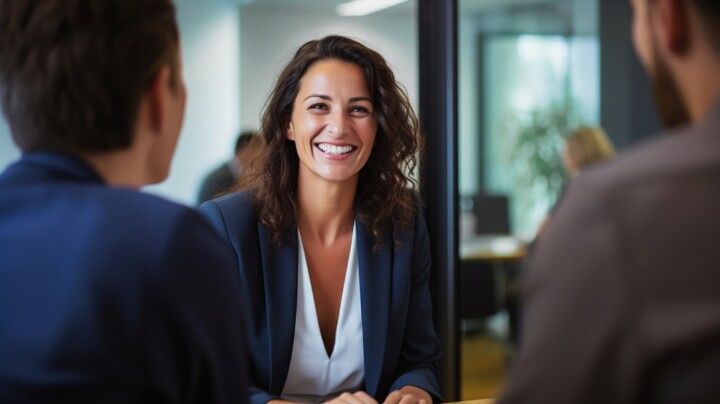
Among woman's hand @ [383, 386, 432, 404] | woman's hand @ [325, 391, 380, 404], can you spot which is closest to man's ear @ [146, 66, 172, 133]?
woman's hand @ [325, 391, 380, 404]

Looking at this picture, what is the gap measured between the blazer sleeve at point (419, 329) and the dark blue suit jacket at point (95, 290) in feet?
3.60

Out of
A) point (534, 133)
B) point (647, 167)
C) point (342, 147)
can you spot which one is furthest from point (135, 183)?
point (534, 133)

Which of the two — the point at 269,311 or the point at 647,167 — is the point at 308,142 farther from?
the point at 647,167

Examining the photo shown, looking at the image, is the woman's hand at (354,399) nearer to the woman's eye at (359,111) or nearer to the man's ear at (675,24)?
the woman's eye at (359,111)

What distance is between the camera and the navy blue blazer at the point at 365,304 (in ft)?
5.97

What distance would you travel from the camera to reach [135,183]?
0.98 metres

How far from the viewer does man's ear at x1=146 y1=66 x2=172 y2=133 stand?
943 millimetres

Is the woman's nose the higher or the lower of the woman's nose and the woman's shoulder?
the higher

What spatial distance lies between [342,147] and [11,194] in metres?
1.13

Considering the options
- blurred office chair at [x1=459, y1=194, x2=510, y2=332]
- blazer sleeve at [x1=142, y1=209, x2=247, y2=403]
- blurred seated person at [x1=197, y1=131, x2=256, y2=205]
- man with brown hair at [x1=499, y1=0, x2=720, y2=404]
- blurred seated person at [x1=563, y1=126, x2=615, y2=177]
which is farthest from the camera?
blurred seated person at [x1=197, y1=131, x2=256, y2=205]

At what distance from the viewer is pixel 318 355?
1.85 m

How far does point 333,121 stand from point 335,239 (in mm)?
306

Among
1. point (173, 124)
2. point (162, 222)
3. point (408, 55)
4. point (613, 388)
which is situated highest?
point (408, 55)

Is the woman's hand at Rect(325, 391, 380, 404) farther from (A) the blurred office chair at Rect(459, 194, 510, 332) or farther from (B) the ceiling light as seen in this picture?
(B) the ceiling light
